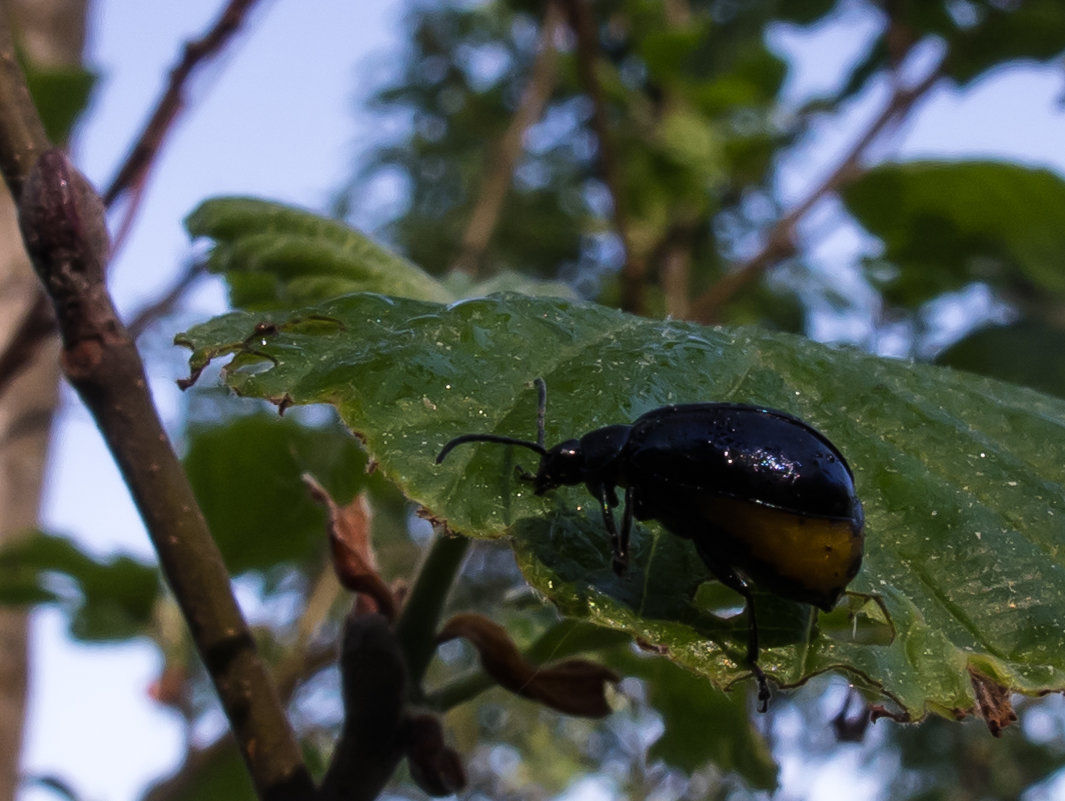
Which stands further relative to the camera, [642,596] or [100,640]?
[100,640]

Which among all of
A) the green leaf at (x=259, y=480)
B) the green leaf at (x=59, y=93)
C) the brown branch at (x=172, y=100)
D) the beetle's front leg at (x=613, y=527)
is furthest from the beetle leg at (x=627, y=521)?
the green leaf at (x=59, y=93)

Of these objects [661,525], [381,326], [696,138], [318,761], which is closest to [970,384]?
[661,525]

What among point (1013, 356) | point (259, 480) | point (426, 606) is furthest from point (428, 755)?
point (1013, 356)

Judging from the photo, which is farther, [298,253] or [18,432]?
[18,432]

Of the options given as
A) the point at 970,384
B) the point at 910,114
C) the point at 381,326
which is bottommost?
the point at 910,114

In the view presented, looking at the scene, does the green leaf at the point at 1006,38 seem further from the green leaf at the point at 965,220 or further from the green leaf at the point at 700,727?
the green leaf at the point at 700,727

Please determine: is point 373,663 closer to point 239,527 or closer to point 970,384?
point 970,384

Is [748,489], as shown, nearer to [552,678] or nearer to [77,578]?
[552,678]
